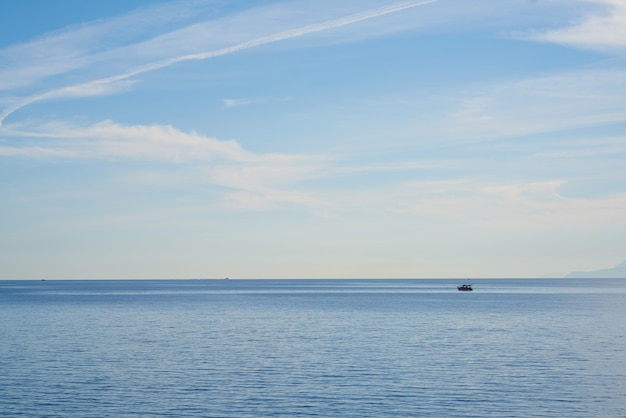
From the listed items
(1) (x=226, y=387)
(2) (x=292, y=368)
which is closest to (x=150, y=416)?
(1) (x=226, y=387)

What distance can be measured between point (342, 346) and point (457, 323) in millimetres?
45721

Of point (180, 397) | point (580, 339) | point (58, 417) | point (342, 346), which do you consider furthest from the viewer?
point (580, 339)

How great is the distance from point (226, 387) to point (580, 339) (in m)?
61.5

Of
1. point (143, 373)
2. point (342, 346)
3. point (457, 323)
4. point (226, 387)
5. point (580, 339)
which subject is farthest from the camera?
point (457, 323)

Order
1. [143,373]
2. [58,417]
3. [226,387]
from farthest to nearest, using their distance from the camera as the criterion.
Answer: [143,373], [226,387], [58,417]

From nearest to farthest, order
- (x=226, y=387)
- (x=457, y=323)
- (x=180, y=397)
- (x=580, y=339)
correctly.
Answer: (x=180, y=397)
(x=226, y=387)
(x=580, y=339)
(x=457, y=323)

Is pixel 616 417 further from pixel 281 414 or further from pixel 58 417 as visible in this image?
pixel 58 417

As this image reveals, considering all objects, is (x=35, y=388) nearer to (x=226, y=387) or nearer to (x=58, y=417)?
(x=58, y=417)

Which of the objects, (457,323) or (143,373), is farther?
(457,323)

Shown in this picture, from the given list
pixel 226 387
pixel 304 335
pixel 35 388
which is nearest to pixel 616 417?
pixel 226 387

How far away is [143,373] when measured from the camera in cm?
7206

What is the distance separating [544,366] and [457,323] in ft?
191

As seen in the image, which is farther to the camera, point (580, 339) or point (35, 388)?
point (580, 339)

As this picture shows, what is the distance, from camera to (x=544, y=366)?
75938 millimetres
